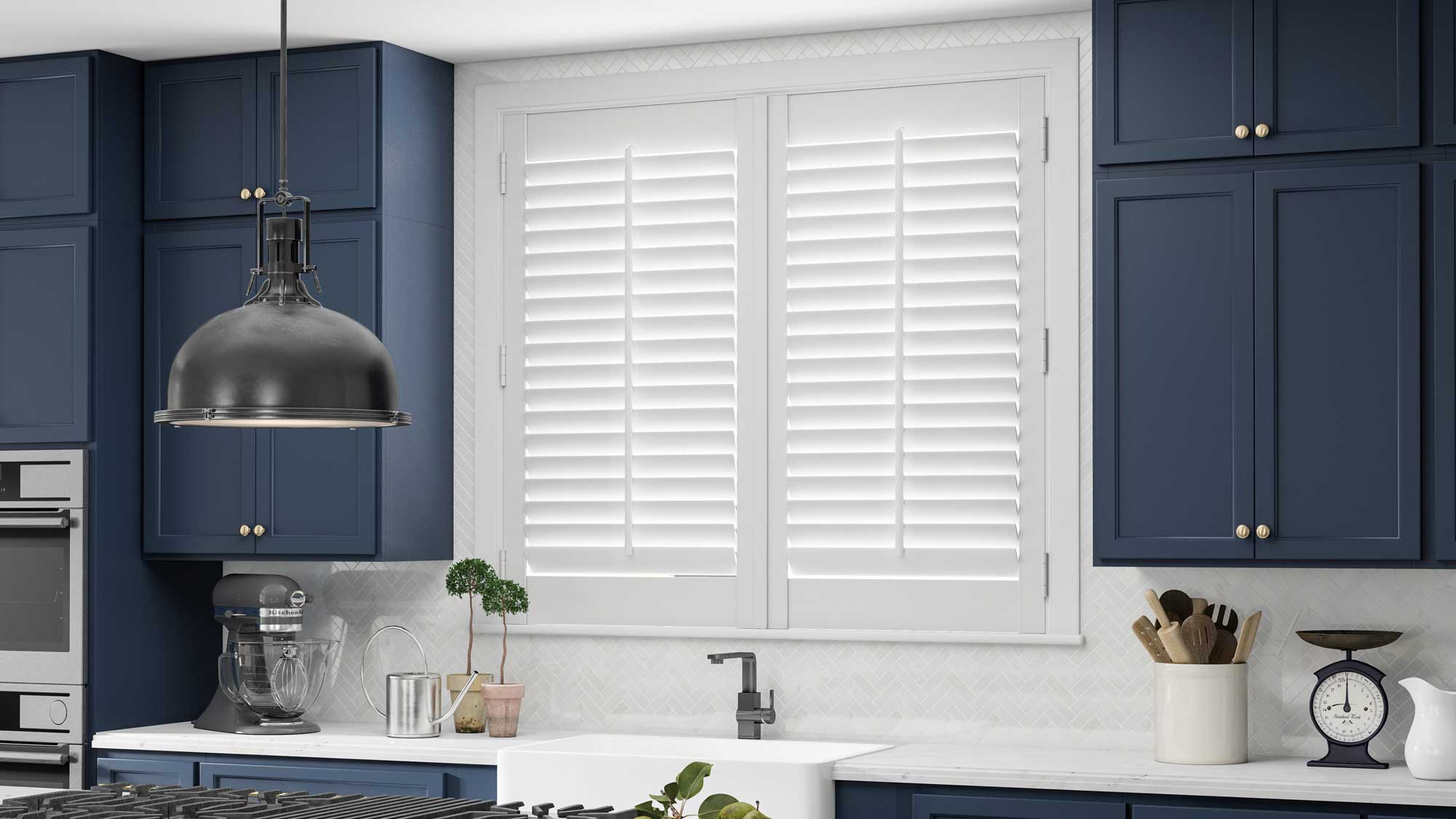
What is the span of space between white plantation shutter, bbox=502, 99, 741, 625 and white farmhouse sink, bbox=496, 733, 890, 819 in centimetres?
37

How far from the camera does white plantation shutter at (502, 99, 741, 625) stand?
13.8 feet

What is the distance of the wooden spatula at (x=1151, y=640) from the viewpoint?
3.61m

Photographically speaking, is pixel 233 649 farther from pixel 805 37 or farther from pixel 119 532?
pixel 805 37

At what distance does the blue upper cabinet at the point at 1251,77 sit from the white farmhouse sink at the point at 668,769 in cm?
147

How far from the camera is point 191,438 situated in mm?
4293

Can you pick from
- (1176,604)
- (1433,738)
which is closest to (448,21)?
(1176,604)

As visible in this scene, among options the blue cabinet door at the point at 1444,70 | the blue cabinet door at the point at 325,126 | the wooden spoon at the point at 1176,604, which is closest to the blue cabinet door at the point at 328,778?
the blue cabinet door at the point at 325,126

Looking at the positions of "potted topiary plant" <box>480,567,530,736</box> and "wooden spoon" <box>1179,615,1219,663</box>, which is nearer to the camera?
"wooden spoon" <box>1179,615,1219,663</box>

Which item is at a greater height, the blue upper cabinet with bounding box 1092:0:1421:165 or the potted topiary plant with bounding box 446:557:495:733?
the blue upper cabinet with bounding box 1092:0:1421:165

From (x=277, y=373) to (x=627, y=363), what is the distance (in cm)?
188

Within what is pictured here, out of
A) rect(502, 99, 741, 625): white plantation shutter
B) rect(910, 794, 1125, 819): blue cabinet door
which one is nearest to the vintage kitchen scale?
rect(910, 794, 1125, 819): blue cabinet door

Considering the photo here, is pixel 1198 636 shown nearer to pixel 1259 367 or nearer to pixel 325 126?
pixel 1259 367

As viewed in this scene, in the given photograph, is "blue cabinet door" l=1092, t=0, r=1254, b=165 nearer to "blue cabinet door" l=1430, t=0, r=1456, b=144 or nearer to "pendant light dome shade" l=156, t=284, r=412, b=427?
"blue cabinet door" l=1430, t=0, r=1456, b=144

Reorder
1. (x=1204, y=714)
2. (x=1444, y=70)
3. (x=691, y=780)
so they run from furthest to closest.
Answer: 1. (x=1204, y=714)
2. (x=1444, y=70)
3. (x=691, y=780)
